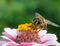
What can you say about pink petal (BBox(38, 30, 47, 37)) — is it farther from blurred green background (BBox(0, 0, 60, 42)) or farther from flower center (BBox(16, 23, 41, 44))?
blurred green background (BBox(0, 0, 60, 42))

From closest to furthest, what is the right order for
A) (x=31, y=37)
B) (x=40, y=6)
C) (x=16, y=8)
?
(x=31, y=37) → (x=16, y=8) → (x=40, y=6)

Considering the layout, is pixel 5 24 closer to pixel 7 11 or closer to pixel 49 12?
pixel 7 11

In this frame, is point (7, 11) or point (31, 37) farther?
point (7, 11)

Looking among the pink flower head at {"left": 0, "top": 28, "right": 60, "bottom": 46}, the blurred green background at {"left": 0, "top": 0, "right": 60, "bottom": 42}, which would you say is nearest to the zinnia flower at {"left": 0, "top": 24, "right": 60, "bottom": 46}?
the pink flower head at {"left": 0, "top": 28, "right": 60, "bottom": 46}

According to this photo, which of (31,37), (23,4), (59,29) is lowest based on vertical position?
A: (31,37)

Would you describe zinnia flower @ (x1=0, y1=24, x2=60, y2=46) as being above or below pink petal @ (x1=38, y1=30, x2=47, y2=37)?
below

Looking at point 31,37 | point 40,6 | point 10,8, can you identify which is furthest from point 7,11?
point 31,37

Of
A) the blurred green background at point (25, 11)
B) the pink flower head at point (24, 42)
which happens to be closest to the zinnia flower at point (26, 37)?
the pink flower head at point (24, 42)

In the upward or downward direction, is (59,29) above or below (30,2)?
below
